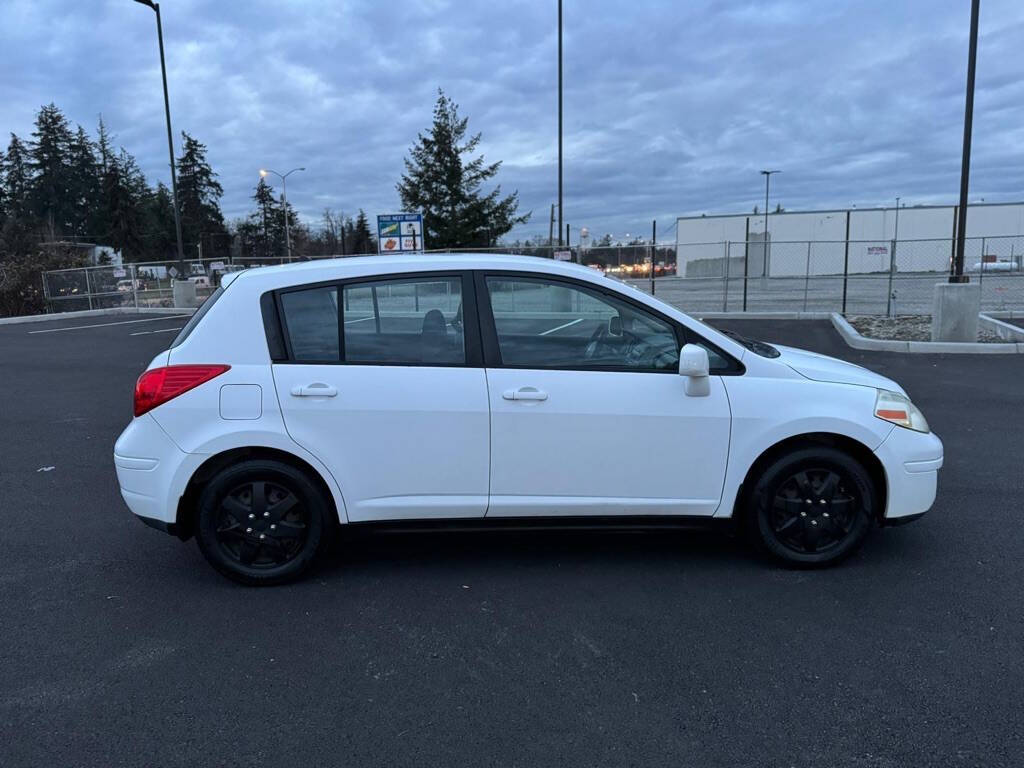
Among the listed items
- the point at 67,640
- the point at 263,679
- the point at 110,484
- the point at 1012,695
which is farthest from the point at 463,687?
the point at 110,484

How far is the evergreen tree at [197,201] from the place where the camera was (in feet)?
284

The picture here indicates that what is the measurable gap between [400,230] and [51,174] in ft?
267

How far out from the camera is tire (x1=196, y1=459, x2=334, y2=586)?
3.77 meters

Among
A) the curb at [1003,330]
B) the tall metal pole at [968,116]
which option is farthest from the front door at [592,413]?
the curb at [1003,330]

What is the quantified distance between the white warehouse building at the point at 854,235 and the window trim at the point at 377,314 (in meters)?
47.1

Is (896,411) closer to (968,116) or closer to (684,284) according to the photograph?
(968,116)

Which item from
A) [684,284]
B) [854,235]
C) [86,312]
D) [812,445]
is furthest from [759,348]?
[854,235]

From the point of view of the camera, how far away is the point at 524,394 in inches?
147

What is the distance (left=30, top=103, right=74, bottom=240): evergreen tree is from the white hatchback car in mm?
95629

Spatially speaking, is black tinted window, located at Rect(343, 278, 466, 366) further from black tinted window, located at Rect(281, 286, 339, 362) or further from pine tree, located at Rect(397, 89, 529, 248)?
pine tree, located at Rect(397, 89, 529, 248)

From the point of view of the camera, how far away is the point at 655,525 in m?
3.93

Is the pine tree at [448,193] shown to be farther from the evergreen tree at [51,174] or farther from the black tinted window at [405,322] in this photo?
the evergreen tree at [51,174]

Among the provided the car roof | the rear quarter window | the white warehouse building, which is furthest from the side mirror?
the white warehouse building

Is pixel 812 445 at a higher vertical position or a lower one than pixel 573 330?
lower
